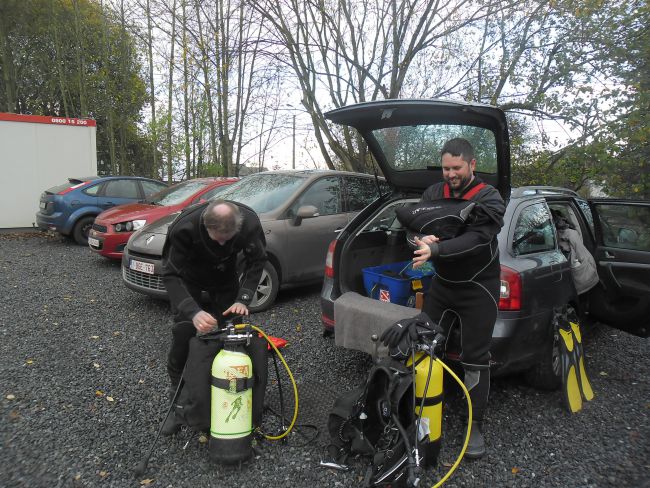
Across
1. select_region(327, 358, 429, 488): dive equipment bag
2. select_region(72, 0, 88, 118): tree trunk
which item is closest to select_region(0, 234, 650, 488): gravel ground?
select_region(327, 358, 429, 488): dive equipment bag

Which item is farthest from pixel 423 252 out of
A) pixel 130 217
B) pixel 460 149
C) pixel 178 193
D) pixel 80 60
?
pixel 80 60

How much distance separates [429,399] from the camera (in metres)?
2.35

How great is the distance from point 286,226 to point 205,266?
7.84 feet

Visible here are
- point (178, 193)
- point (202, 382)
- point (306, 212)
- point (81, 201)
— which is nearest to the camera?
point (202, 382)

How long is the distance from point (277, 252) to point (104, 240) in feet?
11.5

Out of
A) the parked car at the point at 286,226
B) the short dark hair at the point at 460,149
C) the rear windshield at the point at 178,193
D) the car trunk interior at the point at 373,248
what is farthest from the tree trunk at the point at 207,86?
the short dark hair at the point at 460,149

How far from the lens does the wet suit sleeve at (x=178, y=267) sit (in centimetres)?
270

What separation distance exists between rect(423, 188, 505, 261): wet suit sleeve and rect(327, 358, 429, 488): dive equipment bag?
0.65 m

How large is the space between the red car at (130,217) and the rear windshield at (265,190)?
115 cm

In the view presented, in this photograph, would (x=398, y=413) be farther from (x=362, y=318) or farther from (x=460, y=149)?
(x=460, y=149)

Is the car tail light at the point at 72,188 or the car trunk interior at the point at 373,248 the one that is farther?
the car tail light at the point at 72,188

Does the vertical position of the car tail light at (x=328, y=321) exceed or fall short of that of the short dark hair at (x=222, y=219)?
it falls short

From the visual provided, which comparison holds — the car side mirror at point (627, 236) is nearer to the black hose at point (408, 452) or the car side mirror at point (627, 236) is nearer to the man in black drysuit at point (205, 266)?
the black hose at point (408, 452)

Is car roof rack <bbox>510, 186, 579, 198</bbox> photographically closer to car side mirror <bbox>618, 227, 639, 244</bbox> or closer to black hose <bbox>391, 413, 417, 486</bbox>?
car side mirror <bbox>618, 227, 639, 244</bbox>
